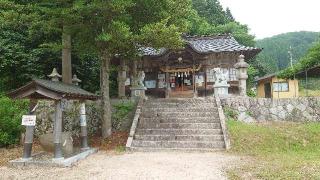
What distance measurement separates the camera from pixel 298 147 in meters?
12.5

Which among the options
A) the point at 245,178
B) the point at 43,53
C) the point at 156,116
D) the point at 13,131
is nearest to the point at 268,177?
the point at 245,178

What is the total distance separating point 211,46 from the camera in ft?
79.7

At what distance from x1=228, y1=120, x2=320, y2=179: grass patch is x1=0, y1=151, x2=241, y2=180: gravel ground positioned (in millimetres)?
783

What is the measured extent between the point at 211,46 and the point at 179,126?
11.6 metres

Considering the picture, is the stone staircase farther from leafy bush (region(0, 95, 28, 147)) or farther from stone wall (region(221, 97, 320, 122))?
leafy bush (region(0, 95, 28, 147))

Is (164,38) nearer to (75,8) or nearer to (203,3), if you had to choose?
(75,8)

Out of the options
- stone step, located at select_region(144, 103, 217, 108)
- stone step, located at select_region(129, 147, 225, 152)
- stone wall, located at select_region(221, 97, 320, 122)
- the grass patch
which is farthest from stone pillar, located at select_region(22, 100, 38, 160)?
stone wall, located at select_region(221, 97, 320, 122)

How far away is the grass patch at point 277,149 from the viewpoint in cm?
832

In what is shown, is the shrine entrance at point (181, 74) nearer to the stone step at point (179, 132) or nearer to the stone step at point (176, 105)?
the stone step at point (176, 105)

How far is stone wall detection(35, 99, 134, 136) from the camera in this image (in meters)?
15.5

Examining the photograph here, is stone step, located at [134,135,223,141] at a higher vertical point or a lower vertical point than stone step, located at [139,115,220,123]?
lower

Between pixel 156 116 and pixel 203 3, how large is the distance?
107 feet

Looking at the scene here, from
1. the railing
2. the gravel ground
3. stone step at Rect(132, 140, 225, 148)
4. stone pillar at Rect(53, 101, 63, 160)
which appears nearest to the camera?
the gravel ground

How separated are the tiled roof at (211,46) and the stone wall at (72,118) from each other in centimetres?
635
